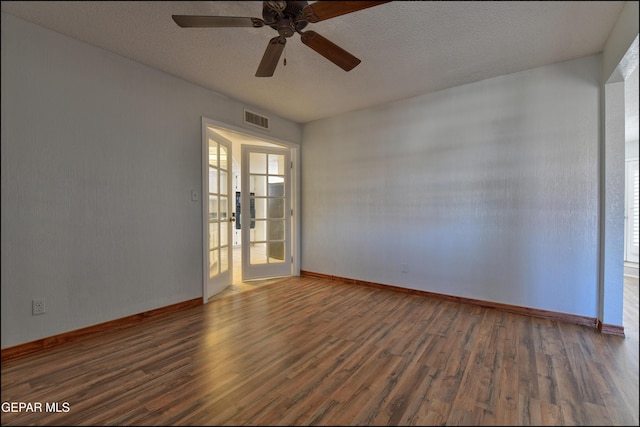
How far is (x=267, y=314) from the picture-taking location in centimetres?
277

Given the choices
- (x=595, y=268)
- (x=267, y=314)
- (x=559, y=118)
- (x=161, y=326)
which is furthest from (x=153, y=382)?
(x=559, y=118)

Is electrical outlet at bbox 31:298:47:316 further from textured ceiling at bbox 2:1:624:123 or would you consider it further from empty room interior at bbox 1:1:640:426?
textured ceiling at bbox 2:1:624:123

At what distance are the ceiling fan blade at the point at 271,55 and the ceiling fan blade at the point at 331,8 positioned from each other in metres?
0.26

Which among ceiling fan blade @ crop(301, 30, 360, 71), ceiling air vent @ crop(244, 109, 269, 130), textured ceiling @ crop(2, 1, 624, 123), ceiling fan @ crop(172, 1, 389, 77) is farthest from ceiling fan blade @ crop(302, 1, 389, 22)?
ceiling air vent @ crop(244, 109, 269, 130)

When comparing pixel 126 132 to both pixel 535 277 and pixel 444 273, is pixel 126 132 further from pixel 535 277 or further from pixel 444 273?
pixel 535 277

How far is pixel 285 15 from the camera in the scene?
65.1 inches

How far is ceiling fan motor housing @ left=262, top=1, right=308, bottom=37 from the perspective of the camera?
1.58m

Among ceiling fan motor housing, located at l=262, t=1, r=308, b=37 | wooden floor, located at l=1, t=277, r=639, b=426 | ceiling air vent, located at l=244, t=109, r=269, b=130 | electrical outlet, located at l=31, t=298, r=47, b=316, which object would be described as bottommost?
wooden floor, located at l=1, t=277, r=639, b=426

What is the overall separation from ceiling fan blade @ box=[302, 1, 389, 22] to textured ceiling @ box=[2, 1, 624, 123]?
1.58 feet

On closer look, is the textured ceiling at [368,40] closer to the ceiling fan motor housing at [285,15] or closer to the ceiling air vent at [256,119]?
the ceiling fan motor housing at [285,15]

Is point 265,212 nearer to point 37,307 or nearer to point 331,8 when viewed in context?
point 37,307

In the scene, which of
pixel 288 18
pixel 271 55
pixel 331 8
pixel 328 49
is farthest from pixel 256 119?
pixel 331 8

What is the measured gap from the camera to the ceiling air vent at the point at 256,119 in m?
3.60

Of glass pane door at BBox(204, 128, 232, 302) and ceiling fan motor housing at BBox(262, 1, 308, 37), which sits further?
glass pane door at BBox(204, 128, 232, 302)
